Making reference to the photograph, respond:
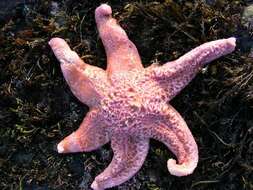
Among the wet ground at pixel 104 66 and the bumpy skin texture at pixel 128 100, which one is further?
the wet ground at pixel 104 66

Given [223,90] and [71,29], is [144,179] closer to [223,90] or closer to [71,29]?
[223,90]

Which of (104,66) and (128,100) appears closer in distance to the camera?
(128,100)

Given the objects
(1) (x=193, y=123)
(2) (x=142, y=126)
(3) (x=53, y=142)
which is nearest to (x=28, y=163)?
(3) (x=53, y=142)

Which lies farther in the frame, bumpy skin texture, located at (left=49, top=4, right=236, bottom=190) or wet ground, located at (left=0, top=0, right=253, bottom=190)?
wet ground, located at (left=0, top=0, right=253, bottom=190)
